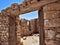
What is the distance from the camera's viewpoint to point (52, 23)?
12.4 ft

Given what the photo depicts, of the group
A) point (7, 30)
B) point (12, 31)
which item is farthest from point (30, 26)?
point (12, 31)

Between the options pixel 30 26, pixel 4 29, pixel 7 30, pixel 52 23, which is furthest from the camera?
pixel 30 26

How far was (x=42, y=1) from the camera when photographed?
160 inches

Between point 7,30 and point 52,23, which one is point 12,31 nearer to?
point 7,30

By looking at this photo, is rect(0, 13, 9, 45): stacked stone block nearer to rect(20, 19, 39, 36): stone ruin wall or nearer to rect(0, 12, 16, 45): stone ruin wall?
rect(0, 12, 16, 45): stone ruin wall

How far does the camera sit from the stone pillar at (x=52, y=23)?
147 inches

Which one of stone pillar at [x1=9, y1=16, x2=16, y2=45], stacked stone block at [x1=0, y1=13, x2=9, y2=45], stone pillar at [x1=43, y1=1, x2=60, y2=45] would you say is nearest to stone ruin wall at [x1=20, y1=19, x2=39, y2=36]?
stacked stone block at [x1=0, y1=13, x2=9, y2=45]

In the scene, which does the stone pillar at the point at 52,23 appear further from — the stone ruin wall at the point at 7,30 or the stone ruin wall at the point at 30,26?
the stone ruin wall at the point at 30,26

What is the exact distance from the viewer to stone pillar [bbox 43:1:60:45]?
12.2ft

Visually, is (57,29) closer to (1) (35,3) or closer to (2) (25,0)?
(1) (35,3)

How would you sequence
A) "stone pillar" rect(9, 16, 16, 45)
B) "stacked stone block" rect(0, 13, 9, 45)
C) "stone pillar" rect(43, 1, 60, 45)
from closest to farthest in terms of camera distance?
"stone pillar" rect(43, 1, 60, 45) < "stone pillar" rect(9, 16, 16, 45) < "stacked stone block" rect(0, 13, 9, 45)

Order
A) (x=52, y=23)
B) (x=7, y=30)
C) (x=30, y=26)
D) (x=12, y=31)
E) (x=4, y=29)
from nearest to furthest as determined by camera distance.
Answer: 1. (x=52, y=23)
2. (x=12, y=31)
3. (x=7, y=30)
4. (x=4, y=29)
5. (x=30, y=26)

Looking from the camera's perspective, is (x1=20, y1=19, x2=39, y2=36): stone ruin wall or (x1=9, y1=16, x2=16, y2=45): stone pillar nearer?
(x1=9, y1=16, x2=16, y2=45): stone pillar

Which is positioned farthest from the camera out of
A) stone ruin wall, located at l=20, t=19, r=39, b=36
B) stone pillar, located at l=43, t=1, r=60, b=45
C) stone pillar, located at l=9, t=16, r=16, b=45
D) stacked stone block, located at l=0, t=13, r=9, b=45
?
stone ruin wall, located at l=20, t=19, r=39, b=36
